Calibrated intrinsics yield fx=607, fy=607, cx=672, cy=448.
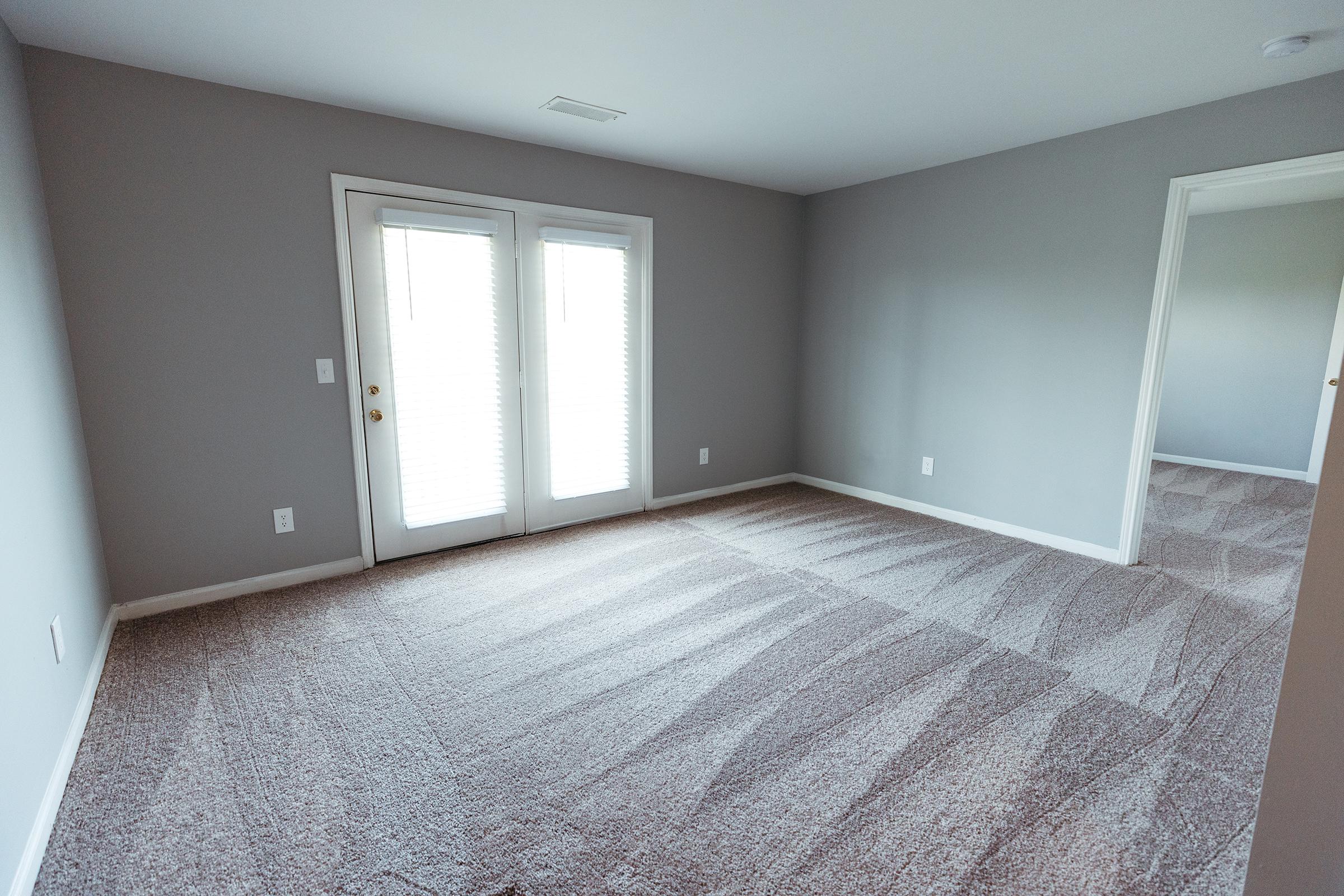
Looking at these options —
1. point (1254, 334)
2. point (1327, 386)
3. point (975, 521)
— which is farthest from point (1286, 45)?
point (1254, 334)

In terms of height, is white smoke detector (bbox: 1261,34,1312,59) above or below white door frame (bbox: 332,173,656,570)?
above

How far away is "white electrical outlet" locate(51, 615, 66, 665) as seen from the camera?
1.95m

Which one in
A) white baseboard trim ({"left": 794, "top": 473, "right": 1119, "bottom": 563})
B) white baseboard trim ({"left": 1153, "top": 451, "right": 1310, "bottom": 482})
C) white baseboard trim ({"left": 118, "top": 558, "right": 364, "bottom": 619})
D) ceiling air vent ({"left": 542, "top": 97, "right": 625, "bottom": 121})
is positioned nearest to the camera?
white baseboard trim ({"left": 118, "top": 558, "right": 364, "bottom": 619})

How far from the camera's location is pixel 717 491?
16.6 feet

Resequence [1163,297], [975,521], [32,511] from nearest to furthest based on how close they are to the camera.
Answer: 1. [32,511]
2. [1163,297]
3. [975,521]

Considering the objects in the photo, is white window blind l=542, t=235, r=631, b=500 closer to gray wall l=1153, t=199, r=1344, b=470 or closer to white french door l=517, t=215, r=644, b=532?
white french door l=517, t=215, r=644, b=532

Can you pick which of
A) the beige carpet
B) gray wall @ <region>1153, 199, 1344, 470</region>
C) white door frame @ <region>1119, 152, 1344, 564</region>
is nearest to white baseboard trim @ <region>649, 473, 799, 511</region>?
the beige carpet

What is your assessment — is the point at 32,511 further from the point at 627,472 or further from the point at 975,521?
the point at 975,521

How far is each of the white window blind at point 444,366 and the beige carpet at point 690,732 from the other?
18.8 inches

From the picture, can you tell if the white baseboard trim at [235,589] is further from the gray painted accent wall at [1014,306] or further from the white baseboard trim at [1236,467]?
the white baseboard trim at [1236,467]

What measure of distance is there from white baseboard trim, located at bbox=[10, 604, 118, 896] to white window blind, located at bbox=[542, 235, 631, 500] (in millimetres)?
2352

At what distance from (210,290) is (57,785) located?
6.83 feet

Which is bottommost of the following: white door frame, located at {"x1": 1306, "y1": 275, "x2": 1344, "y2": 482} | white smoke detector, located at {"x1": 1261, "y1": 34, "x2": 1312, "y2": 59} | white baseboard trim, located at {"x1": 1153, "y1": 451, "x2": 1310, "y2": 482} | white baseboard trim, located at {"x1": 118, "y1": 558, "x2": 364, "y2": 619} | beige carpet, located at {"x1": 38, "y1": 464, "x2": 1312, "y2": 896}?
beige carpet, located at {"x1": 38, "y1": 464, "x2": 1312, "y2": 896}

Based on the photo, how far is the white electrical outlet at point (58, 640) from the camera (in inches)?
76.6
